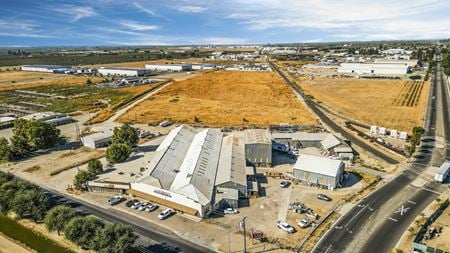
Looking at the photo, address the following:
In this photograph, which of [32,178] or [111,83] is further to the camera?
[111,83]

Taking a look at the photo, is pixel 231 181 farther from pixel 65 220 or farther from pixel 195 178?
pixel 65 220

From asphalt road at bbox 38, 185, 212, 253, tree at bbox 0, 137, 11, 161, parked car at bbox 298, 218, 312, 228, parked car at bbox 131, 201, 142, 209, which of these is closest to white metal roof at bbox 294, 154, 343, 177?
parked car at bbox 298, 218, 312, 228

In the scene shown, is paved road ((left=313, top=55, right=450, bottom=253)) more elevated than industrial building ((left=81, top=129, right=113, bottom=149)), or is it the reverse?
industrial building ((left=81, top=129, right=113, bottom=149))

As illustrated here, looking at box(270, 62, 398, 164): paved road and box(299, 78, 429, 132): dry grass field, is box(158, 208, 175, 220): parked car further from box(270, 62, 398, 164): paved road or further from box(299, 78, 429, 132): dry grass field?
box(299, 78, 429, 132): dry grass field

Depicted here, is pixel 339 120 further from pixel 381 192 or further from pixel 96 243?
pixel 96 243

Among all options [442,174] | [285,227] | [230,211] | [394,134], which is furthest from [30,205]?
[394,134]

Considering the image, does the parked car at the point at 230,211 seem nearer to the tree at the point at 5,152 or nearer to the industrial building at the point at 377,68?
the tree at the point at 5,152

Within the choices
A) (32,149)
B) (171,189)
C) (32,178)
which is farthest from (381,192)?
(32,149)

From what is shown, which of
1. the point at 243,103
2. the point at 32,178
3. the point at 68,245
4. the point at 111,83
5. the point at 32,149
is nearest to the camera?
the point at 68,245
